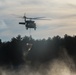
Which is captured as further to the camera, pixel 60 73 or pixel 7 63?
pixel 7 63

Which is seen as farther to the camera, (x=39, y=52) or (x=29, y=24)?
(x=39, y=52)

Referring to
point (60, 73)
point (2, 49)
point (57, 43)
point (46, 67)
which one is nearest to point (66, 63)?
point (46, 67)

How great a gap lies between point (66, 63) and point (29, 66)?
13049mm

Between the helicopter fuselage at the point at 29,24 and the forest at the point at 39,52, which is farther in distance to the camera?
the forest at the point at 39,52

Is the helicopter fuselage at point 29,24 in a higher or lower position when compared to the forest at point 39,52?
higher

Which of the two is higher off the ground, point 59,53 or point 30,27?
point 30,27

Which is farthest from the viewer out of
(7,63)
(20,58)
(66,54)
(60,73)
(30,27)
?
(20,58)

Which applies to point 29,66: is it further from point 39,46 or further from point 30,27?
point 39,46

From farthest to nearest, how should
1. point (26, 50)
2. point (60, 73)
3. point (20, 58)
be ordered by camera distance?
1. point (26, 50)
2. point (20, 58)
3. point (60, 73)

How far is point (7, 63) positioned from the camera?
153m

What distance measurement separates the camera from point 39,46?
170 meters

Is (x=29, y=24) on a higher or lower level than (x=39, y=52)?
higher

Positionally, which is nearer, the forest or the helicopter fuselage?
the helicopter fuselage

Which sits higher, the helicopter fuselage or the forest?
the helicopter fuselage
